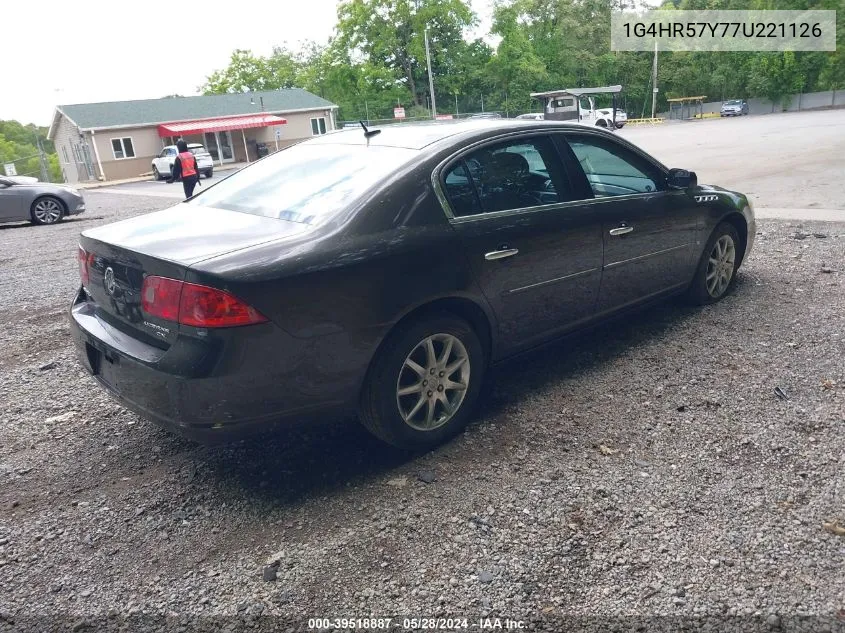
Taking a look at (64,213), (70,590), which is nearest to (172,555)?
(70,590)

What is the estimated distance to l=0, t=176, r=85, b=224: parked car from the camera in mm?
15164

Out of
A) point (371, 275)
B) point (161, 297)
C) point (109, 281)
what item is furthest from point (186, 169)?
point (371, 275)

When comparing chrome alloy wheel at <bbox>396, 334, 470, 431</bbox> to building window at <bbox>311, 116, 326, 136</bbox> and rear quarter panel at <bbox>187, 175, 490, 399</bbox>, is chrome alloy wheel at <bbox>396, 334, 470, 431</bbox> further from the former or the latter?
building window at <bbox>311, 116, 326, 136</bbox>

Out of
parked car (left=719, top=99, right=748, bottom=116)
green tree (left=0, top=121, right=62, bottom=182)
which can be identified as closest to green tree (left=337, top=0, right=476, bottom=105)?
parked car (left=719, top=99, right=748, bottom=116)

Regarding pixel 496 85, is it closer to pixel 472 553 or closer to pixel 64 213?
pixel 64 213

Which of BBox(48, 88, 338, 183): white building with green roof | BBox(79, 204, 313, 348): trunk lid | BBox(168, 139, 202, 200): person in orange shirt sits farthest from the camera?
BBox(48, 88, 338, 183): white building with green roof

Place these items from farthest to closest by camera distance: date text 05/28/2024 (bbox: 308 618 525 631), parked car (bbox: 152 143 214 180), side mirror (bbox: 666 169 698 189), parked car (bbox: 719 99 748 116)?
1. parked car (bbox: 719 99 748 116)
2. parked car (bbox: 152 143 214 180)
3. side mirror (bbox: 666 169 698 189)
4. date text 05/28/2024 (bbox: 308 618 525 631)

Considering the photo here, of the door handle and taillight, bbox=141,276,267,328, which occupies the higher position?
taillight, bbox=141,276,267,328

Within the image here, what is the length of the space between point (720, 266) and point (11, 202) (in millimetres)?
15446

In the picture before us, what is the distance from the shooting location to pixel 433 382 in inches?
133

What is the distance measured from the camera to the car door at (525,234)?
352 cm

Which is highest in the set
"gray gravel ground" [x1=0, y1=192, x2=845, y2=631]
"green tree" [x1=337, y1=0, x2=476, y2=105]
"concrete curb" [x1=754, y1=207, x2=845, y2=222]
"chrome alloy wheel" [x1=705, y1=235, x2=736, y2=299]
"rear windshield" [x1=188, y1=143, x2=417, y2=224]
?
"green tree" [x1=337, y1=0, x2=476, y2=105]

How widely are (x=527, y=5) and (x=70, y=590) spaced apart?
8000 cm

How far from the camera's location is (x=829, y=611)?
2248 millimetres
